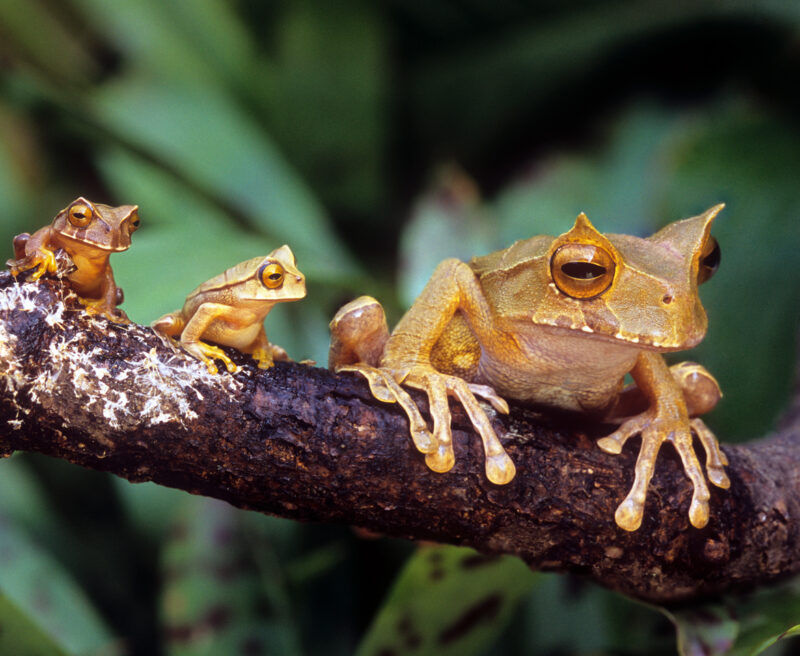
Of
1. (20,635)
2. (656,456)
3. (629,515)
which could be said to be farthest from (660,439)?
(20,635)

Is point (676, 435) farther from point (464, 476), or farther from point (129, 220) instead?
point (129, 220)

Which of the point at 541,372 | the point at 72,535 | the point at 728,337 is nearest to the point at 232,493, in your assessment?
the point at 541,372

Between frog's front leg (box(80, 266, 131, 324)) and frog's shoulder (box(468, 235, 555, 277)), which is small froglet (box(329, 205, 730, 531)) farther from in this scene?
frog's front leg (box(80, 266, 131, 324))

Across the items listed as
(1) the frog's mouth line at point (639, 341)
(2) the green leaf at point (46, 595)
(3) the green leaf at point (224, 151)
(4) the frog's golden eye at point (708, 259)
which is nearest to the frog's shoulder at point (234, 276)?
(1) the frog's mouth line at point (639, 341)

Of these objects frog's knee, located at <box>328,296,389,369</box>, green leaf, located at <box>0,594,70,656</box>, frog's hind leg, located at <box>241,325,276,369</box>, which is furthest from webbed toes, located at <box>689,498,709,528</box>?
green leaf, located at <box>0,594,70,656</box>

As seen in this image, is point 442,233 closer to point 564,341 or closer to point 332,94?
point 332,94

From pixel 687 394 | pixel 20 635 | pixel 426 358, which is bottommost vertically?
pixel 20 635
